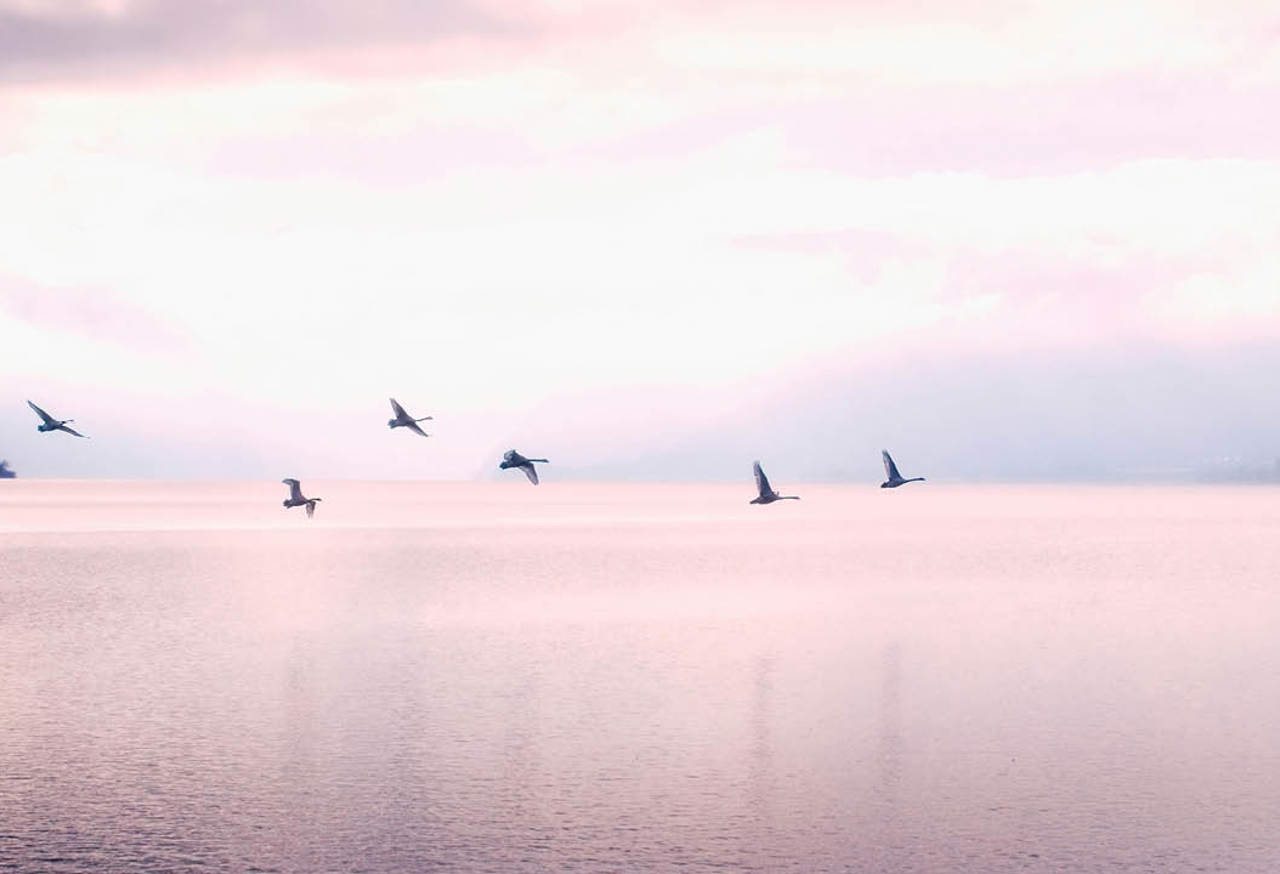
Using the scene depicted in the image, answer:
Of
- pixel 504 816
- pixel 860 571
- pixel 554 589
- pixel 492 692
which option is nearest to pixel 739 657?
pixel 492 692

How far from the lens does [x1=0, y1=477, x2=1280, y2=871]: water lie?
33.0 metres

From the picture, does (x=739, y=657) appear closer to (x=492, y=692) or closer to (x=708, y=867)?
(x=492, y=692)

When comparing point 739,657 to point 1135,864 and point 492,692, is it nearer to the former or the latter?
point 492,692

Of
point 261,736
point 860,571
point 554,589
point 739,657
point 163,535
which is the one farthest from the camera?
point 163,535

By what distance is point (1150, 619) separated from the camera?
8456 cm

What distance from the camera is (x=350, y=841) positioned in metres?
32.9

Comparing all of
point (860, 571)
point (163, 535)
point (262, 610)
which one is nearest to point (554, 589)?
point (262, 610)

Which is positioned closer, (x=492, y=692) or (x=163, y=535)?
(x=492, y=692)

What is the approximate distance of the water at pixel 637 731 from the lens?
3297 cm

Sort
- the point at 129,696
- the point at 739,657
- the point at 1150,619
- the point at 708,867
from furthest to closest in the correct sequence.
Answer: the point at 1150,619
the point at 739,657
the point at 129,696
the point at 708,867

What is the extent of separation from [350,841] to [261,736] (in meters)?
13.3

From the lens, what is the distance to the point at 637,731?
46.0 m

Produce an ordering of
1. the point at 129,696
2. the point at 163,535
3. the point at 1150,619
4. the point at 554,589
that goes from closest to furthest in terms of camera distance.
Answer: the point at 129,696 < the point at 1150,619 < the point at 554,589 < the point at 163,535

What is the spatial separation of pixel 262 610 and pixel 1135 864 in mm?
67201
